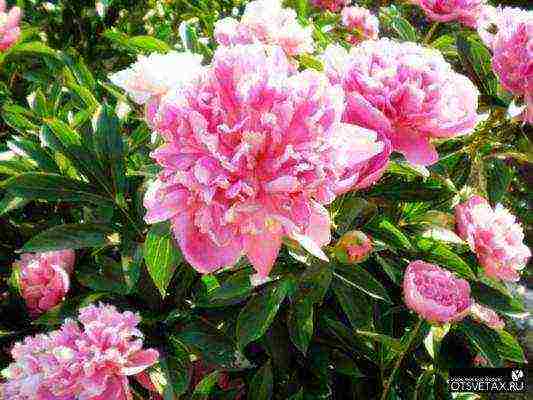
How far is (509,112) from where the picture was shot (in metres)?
1.14

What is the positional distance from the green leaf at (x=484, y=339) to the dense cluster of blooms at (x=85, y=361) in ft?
1.80

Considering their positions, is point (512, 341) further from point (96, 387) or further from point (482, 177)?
point (96, 387)

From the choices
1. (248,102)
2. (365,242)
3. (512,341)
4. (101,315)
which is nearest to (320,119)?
(248,102)

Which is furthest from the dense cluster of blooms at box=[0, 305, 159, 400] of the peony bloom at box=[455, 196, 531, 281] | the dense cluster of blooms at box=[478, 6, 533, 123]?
the dense cluster of blooms at box=[478, 6, 533, 123]

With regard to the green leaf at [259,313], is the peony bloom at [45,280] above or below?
below

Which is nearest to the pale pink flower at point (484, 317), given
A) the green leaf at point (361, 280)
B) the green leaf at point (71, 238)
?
the green leaf at point (361, 280)

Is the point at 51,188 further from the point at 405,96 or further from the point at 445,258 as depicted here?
the point at 445,258

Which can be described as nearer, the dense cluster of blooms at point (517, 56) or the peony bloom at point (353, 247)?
the peony bloom at point (353, 247)

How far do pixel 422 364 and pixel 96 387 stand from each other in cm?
65

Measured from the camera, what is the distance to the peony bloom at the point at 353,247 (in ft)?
2.95

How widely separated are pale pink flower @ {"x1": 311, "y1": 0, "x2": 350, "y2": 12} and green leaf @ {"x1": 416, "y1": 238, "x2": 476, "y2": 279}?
1489 mm

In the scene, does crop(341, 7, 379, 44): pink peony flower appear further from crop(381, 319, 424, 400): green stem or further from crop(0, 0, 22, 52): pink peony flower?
crop(381, 319, 424, 400): green stem

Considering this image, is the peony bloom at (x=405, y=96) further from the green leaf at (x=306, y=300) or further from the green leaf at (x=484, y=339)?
the green leaf at (x=484, y=339)

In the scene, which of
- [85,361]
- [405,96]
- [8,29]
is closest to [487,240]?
[405,96]
